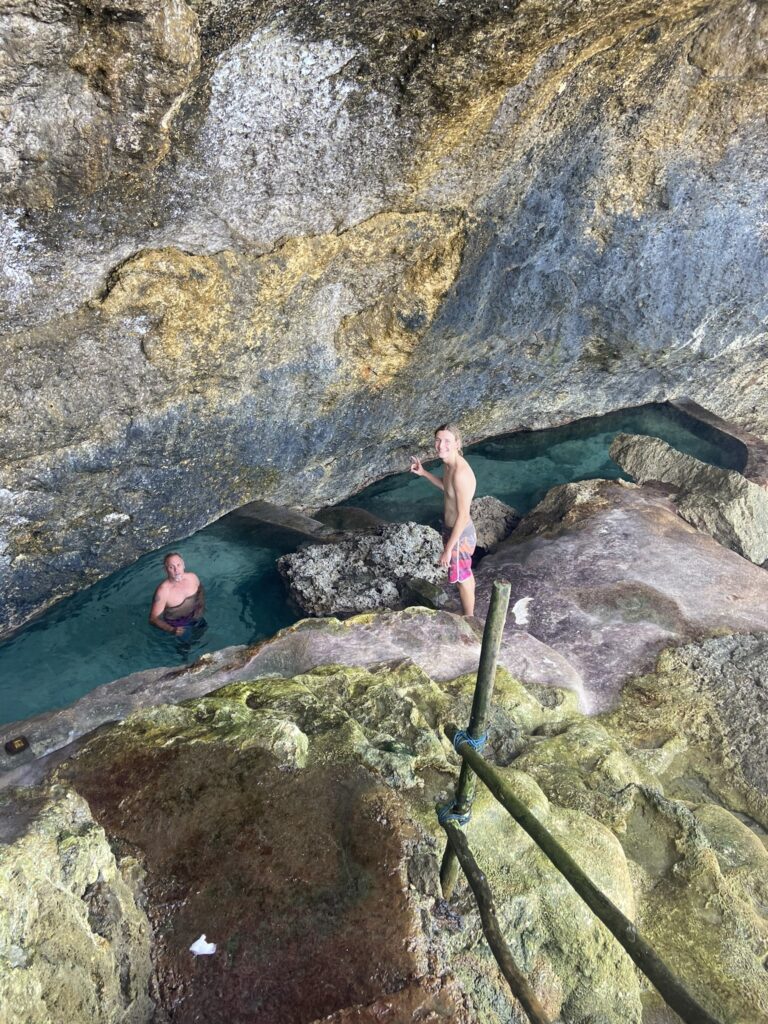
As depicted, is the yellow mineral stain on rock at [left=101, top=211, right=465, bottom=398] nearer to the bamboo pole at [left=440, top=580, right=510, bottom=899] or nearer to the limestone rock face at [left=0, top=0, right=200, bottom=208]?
the limestone rock face at [left=0, top=0, right=200, bottom=208]

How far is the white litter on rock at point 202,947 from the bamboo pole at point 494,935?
888 mm

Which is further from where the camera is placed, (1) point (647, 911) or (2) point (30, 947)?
(1) point (647, 911)

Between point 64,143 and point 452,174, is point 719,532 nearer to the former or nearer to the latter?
Answer: point 452,174

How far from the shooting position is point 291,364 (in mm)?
5973

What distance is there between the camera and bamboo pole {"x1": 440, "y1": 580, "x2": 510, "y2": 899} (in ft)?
7.84

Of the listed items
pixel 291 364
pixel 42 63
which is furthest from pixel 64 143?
pixel 291 364

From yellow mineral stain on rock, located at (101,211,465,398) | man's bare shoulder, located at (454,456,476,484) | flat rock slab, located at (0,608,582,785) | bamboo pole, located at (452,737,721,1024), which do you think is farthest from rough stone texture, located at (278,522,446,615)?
bamboo pole, located at (452,737,721,1024)

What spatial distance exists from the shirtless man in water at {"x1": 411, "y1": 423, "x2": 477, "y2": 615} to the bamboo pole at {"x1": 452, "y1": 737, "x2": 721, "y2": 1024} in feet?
11.1

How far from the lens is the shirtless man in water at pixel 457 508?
5.36 m

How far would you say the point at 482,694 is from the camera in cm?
246

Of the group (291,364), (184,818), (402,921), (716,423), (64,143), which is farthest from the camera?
(716,423)

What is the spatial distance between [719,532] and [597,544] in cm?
153

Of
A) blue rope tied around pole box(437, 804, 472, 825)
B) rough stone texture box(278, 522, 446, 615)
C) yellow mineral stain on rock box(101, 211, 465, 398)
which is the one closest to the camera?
blue rope tied around pole box(437, 804, 472, 825)

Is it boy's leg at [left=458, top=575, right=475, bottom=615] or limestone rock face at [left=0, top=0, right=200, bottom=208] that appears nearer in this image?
limestone rock face at [left=0, top=0, right=200, bottom=208]
